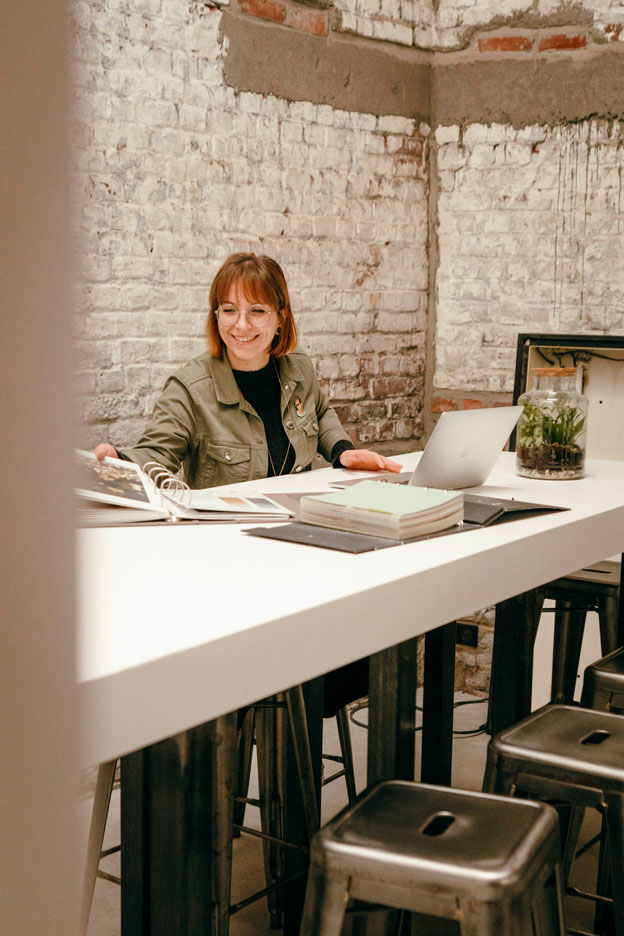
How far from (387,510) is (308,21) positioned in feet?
7.55

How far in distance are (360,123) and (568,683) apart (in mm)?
2008

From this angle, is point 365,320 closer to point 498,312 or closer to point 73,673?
point 498,312

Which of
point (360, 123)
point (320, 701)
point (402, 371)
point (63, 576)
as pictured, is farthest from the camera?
point (402, 371)

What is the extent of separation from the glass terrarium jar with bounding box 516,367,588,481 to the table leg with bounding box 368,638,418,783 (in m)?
0.75

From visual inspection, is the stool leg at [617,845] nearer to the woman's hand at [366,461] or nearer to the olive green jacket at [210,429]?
the woman's hand at [366,461]

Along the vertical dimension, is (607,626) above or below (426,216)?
below

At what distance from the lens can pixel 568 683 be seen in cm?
266

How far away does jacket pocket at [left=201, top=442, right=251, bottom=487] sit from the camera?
271cm

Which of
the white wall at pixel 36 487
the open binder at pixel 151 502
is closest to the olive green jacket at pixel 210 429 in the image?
the open binder at pixel 151 502

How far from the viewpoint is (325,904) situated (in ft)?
3.74

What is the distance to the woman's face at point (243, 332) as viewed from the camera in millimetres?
2756

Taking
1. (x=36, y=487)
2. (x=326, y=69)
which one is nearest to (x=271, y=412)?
(x=326, y=69)

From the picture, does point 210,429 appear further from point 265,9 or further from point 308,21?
point 308,21

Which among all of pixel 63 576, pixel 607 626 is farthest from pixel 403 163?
pixel 63 576
